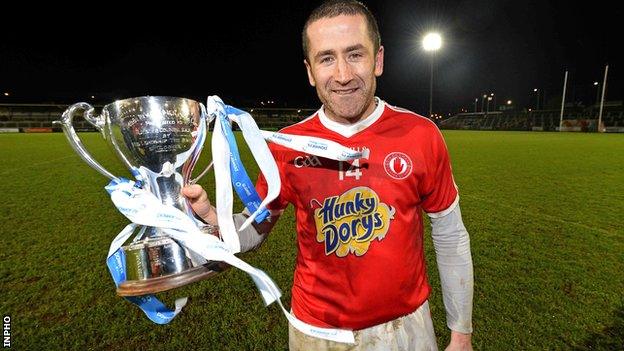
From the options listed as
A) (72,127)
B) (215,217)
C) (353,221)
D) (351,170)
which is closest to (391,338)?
(353,221)

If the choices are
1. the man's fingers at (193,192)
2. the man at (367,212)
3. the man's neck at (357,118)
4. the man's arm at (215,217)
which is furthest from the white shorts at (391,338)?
the man's neck at (357,118)

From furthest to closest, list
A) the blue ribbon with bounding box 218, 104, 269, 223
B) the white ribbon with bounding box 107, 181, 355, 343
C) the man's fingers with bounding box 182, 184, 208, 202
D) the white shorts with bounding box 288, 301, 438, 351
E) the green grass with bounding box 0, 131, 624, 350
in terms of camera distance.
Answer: the green grass with bounding box 0, 131, 624, 350 → the white shorts with bounding box 288, 301, 438, 351 → the man's fingers with bounding box 182, 184, 208, 202 → the blue ribbon with bounding box 218, 104, 269, 223 → the white ribbon with bounding box 107, 181, 355, 343

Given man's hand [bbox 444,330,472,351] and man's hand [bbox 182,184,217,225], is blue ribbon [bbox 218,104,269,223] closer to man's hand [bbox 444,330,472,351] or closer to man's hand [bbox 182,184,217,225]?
man's hand [bbox 182,184,217,225]

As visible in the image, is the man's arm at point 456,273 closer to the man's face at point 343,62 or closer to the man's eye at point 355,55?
the man's face at point 343,62

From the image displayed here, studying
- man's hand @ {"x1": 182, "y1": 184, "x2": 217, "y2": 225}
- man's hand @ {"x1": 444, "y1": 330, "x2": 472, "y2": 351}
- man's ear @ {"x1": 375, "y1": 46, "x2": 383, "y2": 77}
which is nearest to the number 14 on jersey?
man's ear @ {"x1": 375, "y1": 46, "x2": 383, "y2": 77}

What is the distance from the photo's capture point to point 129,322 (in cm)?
271

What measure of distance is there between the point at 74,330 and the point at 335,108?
2.56 meters

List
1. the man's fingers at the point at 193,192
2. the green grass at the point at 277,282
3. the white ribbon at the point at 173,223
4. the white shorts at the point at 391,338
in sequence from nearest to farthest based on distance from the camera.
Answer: the white ribbon at the point at 173,223 → the man's fingers at the point at 193,192 → the white shorts at the point at 391,338 → the green grass at the point at 277,282

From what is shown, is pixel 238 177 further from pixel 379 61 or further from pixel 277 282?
pixel 277 282

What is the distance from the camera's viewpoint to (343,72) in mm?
1264

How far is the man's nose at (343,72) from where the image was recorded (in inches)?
49.7

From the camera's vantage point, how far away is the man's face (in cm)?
127

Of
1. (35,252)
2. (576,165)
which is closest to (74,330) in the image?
(35,252)

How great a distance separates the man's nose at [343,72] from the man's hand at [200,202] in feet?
1.98
